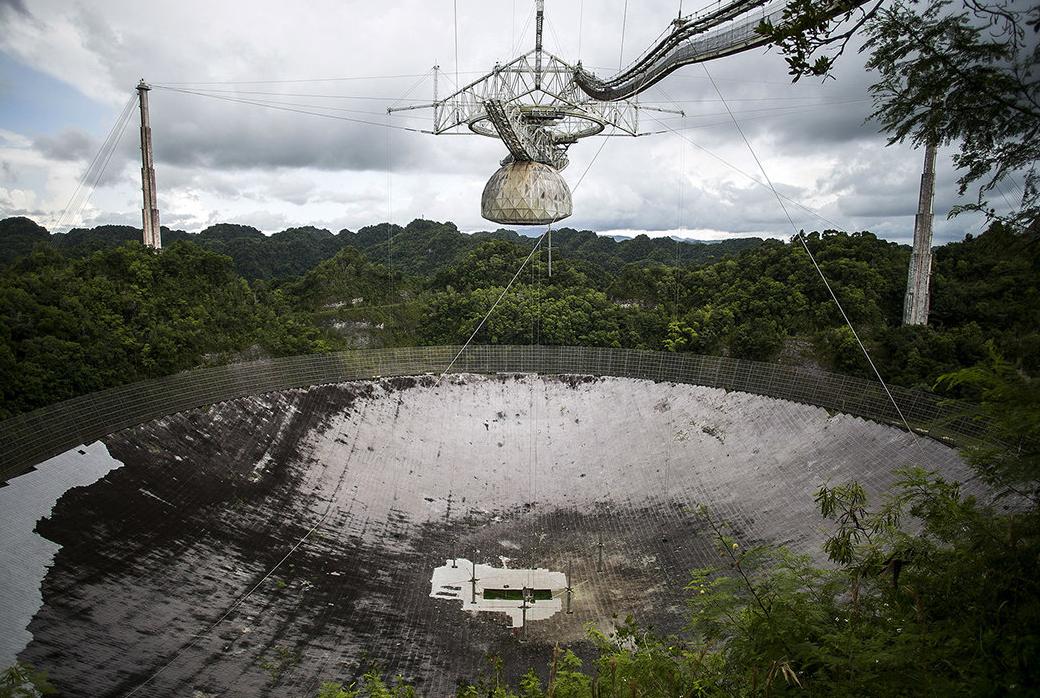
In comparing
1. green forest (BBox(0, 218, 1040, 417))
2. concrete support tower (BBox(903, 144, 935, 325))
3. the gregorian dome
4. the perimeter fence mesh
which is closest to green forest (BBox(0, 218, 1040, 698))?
green forest (BBox(0, 218, 1040, 417))

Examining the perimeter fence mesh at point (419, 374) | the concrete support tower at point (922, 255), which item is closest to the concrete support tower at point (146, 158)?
the perimeter fence mesh at point (419, 374)

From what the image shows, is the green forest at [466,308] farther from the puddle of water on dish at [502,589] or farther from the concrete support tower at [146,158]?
the puddle of water on dish at [502,589]

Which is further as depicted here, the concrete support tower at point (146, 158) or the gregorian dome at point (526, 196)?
the concrete support tower at point (146, 158)

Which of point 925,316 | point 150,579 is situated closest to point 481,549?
point 150,579

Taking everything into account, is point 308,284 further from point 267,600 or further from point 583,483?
point 267,600

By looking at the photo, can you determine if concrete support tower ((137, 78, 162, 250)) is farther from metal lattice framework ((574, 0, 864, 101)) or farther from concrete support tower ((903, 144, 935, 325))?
concrete support tower ((903, 144, 935, 325))

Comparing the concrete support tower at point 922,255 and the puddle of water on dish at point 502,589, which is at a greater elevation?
the concrete support tower at point 922,255
